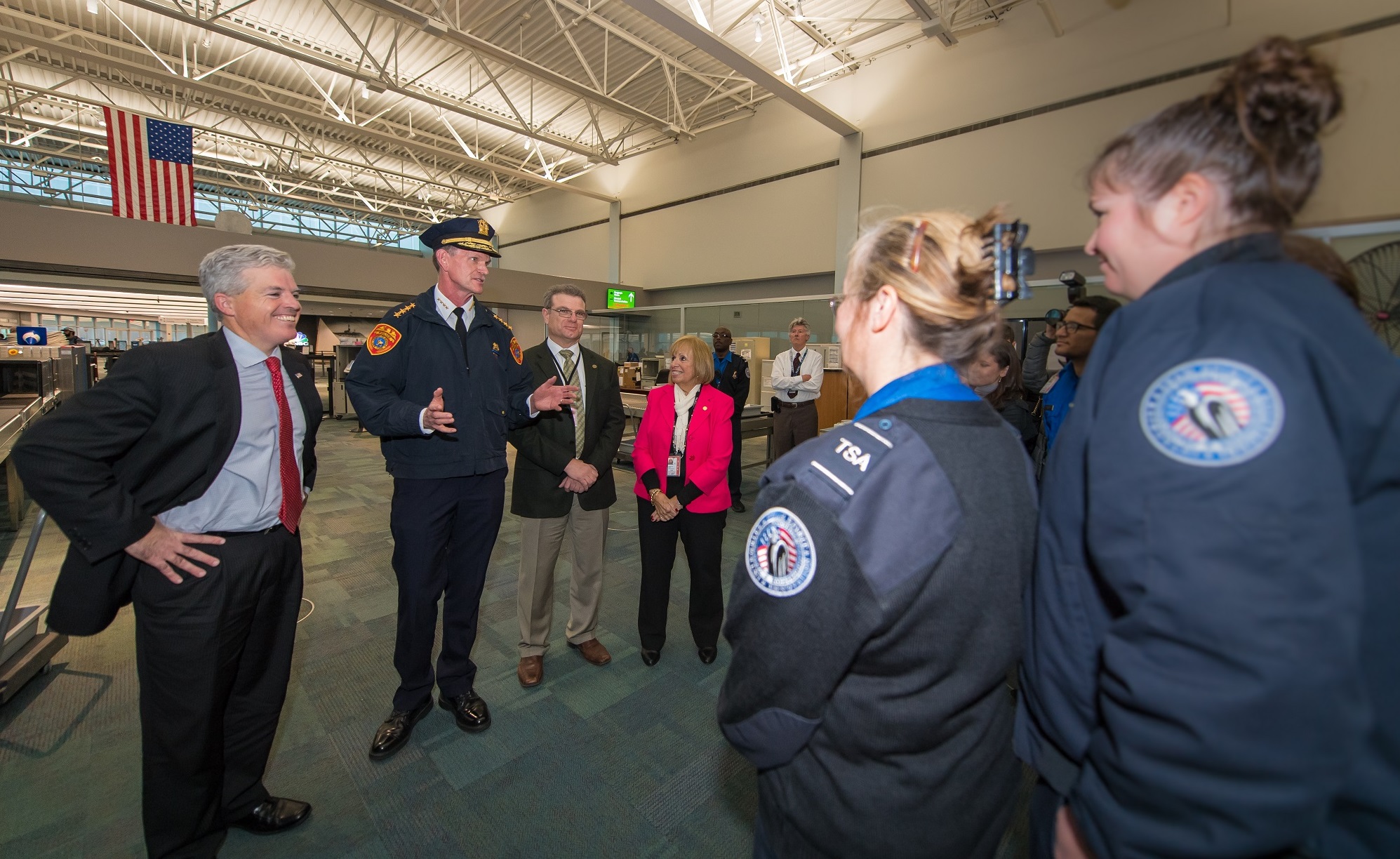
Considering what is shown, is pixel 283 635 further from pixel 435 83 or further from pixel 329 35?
pixel 435 83

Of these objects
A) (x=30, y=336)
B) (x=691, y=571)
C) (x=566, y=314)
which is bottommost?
(x=691, y=571)

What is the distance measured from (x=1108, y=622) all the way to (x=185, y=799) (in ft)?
7.03

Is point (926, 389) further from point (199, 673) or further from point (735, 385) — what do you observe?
point (735, 385)

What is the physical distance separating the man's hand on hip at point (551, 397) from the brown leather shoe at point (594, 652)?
4.02 feet

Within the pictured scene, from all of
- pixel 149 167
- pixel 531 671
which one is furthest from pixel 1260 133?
pixel 149 167

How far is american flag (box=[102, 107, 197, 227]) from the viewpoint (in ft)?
25.6

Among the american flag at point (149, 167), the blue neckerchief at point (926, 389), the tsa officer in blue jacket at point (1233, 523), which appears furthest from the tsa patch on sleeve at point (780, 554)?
the american flag at point (149, 167)

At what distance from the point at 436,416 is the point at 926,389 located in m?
1.54

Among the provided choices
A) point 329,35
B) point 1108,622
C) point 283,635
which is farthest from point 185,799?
point 329,35

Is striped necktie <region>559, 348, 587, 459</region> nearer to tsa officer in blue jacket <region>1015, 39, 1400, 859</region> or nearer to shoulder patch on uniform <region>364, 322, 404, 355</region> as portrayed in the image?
shoulder patch on uniform <region>364, 322, 404, 355</region>

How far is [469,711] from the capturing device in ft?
7.16

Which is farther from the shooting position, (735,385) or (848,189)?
(848,189)

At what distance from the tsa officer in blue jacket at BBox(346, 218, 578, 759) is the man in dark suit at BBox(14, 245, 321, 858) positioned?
1.05ft

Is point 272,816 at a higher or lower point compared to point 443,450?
lower
